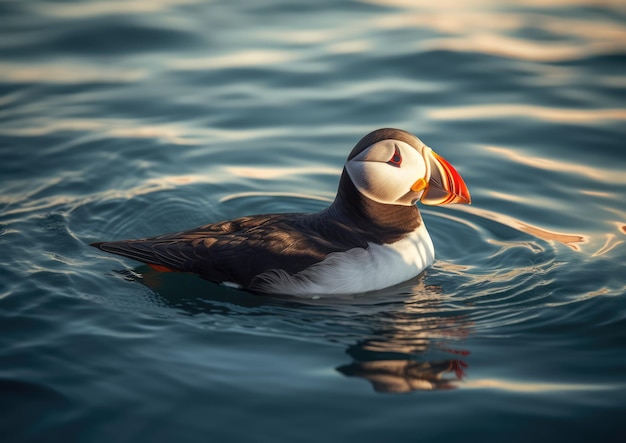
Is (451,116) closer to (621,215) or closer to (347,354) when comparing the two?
(621,215)

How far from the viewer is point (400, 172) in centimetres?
662

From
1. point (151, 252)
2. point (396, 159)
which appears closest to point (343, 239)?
point (396, 159)

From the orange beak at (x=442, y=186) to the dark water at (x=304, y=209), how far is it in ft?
2.20

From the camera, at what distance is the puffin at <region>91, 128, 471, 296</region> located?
6.49 meters

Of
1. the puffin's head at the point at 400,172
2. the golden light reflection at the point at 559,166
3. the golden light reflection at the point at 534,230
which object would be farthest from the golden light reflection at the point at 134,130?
the puffin's head at the point at 400,172

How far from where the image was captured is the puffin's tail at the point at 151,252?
6598 mm

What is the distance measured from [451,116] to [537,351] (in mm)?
4855

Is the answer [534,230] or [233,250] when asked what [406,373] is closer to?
[233,250]

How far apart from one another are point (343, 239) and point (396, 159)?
0.72 m

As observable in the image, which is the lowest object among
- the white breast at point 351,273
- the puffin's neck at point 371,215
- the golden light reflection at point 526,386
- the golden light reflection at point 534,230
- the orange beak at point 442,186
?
the golden light reflection at point 526,386

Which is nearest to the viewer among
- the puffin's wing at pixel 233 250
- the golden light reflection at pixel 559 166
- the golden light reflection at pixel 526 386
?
the golden light reflection at pixel 526 386

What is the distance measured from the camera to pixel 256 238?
6.57 metres

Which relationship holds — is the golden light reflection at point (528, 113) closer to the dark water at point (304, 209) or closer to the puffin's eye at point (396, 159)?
Answer: the dark water at point (304, 209)

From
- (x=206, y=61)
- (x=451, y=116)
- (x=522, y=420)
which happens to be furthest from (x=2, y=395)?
(x=206, y=61)
